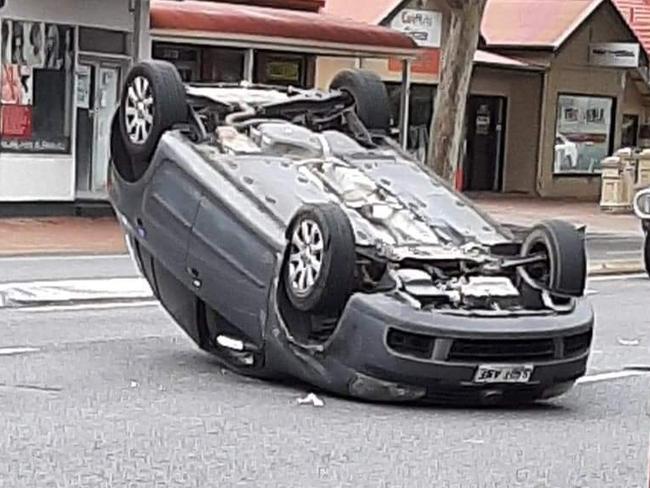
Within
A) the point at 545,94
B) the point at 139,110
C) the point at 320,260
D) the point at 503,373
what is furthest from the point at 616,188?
the point at 320,260

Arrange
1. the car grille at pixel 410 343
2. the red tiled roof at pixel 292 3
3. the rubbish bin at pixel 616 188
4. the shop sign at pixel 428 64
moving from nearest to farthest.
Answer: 1. the car grille at pixel 410 343
2. the red tiled roof at pixel 292 3
3. the rubbish bin at pixel 616 188
4. the shop sign at pixel 428 64

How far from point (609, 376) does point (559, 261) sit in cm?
187

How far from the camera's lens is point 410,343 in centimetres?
924

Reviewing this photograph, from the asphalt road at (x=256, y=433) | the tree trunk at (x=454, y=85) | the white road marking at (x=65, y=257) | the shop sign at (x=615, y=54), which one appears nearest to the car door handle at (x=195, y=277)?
the asphalt road at (x=256, y=433)

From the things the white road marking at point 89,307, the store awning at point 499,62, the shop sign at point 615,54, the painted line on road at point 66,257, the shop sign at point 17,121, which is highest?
the shop sign at point 615,54

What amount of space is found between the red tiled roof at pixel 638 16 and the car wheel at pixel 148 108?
2844 centimetres

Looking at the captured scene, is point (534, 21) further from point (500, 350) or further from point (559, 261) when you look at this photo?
point (500, 350)

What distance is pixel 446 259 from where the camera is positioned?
32.0 feet

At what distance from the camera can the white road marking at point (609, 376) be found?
1105cm

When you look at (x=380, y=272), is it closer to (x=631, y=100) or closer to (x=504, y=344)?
(x=504, y=344)

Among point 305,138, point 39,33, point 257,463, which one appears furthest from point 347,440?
point 39,33

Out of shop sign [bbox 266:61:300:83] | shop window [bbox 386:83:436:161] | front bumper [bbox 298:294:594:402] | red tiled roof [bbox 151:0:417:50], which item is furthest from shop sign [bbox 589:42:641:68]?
front bumper [bbox 298:294:594:402]

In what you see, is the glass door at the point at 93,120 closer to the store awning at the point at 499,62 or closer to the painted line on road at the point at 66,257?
the painted line on road at the point at 66,257

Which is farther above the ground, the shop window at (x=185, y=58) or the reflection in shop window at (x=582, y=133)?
the shop window at (x=185, y=58)
